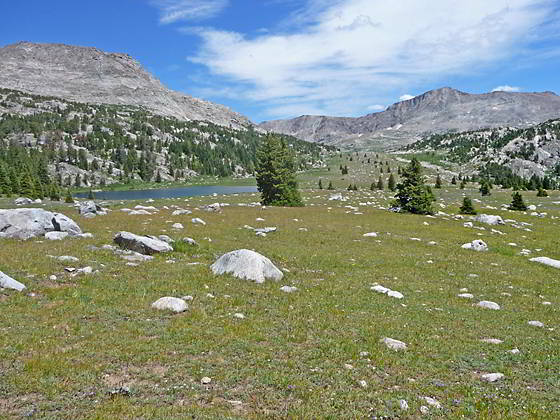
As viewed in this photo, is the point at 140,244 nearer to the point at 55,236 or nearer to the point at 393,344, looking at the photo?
the point at 55,236

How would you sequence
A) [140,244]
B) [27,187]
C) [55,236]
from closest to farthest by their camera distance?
[140,244], [55,236], [27,187]

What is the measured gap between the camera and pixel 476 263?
3003 cm

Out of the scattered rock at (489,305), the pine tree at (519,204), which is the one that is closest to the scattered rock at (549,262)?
the scattered rock at (489,305)

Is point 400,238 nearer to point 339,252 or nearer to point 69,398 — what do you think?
point 339,252

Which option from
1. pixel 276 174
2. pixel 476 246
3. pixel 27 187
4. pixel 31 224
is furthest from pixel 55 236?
pixel 27 187

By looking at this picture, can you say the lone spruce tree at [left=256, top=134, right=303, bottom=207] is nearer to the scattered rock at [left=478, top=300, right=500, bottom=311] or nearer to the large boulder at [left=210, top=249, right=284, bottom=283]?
the large boulder at [left=210, top=249, right=284, bottom=283]

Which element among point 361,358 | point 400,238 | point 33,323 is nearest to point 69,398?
point 33,323

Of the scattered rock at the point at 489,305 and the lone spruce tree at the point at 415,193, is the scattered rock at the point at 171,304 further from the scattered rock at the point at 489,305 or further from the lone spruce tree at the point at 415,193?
the lone spruce tree at the point at 415,193

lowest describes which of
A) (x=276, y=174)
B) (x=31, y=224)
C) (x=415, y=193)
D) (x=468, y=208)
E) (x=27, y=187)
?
(x=468, y=208)

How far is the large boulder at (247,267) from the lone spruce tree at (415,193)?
46501 millimetres

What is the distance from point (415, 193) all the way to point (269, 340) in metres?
55.4

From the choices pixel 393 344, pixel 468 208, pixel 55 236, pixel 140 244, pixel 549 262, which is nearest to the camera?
pixel 393 344

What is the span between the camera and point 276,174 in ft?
240

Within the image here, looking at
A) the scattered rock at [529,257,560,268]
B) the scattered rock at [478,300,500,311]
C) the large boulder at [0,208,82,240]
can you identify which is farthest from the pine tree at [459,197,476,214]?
the large boulder at [0,208,82,240]
